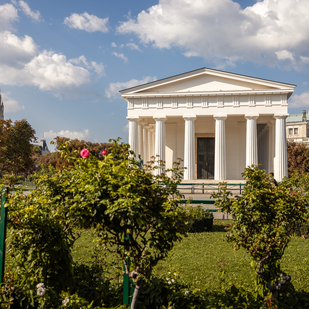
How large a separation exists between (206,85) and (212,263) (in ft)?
98.9

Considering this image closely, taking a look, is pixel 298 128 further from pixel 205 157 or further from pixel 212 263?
pixel 212 263

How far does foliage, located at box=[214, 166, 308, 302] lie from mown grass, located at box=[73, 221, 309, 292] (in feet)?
2.68

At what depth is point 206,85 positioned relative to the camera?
116 ft

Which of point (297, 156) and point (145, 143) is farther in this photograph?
point (297, 156)

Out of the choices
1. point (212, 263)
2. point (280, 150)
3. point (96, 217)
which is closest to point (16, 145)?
point (280, 150)

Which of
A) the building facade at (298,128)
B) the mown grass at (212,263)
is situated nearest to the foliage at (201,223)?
the mown grass at (212,263)

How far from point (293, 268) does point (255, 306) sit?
12.8ft

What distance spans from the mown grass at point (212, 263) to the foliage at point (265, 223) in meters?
0.82

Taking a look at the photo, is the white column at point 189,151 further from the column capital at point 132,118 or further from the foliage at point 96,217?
the foliage at point 96,217

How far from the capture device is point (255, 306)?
427 centimetres

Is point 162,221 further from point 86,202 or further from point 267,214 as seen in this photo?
point 267,214

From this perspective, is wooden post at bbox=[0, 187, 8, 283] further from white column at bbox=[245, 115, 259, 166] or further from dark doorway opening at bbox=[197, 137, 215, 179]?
dark doorway opening at bbox=[197, 137, 215, 179]

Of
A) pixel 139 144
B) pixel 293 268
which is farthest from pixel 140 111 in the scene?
pixel 293 268

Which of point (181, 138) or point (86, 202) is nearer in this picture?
point (86, 202)
